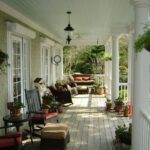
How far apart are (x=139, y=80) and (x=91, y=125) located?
12.3ft

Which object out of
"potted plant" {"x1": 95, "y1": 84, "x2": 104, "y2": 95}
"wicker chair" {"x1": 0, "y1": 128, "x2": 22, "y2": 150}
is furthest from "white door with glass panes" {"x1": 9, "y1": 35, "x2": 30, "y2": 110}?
"potted plant" {"x1": 95, "y1": 84, "x2": 104, "y2": 95}

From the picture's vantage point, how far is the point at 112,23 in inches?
332

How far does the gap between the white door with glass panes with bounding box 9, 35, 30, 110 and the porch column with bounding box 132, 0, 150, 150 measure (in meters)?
2.94

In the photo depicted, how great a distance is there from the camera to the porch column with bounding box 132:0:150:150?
12.9 ft

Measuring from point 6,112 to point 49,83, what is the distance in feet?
19.1

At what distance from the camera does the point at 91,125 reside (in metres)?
7.58

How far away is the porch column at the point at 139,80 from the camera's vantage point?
12.9 feet

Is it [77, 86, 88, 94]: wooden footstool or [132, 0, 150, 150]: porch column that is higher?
[132, 0, 150, 150]: porch column

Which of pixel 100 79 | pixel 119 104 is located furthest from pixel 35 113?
pixel 100 79

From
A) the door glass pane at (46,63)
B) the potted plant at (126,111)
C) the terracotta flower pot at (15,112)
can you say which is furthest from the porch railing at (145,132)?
the door glass pane at (46,63)

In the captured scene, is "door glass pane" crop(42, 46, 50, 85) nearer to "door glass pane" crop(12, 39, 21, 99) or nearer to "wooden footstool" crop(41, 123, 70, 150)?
"door glass pane" crop(12, 39, 21, 99)

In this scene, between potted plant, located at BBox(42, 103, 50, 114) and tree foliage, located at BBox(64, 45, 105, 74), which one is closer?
potted plant, located at BBox(42, 103, 50, 114)

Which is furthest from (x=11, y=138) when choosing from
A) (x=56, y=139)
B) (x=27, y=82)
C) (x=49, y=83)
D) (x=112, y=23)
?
(x=49, y=83)

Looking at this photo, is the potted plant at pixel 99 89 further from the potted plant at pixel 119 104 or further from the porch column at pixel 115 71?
the potted plant at pixel 119 104
